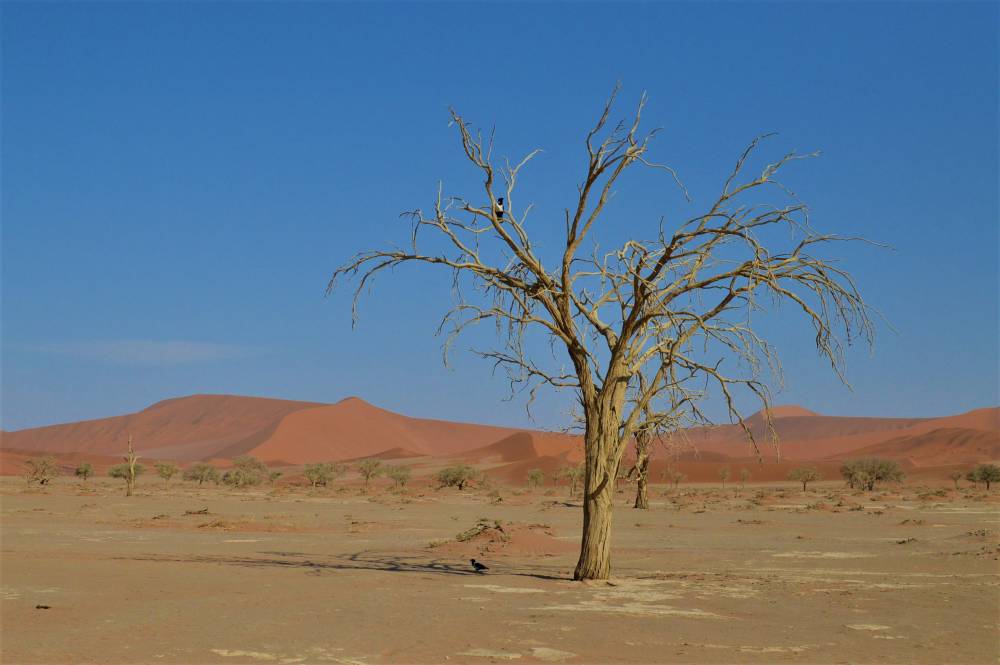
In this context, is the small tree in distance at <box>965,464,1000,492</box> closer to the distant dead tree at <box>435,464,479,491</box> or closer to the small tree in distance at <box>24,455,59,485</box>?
the distant dead tree at <box>435,464,479,491</box>

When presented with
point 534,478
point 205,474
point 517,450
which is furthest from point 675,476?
point 517,450

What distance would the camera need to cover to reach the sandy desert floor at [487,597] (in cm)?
912

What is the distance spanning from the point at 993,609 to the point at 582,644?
228 inches

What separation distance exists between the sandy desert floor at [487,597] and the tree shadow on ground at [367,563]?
2.7 inches

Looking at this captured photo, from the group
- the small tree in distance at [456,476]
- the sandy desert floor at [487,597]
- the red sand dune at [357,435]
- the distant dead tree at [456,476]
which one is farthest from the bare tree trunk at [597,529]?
the red sand dune at [357,435]

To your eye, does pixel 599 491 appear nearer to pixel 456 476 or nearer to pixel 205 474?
pixel 456 476

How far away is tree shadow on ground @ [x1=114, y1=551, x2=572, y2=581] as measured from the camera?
52.9 ft

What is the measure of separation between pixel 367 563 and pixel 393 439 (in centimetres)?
13153

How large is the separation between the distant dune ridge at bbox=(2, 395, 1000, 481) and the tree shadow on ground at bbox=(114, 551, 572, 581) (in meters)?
65.0

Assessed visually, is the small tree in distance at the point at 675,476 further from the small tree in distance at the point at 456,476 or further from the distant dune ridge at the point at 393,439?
the distant dune ridge at the point at 393,439

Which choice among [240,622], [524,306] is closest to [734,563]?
[524,306]

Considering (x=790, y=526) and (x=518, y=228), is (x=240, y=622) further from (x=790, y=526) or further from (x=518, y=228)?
(x=790, y=526)

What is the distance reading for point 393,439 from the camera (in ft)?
485

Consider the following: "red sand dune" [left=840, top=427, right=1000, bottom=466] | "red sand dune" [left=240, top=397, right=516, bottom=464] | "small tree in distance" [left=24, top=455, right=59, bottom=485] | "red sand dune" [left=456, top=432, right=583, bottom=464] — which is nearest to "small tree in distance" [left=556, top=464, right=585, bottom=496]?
"red sand dune" [left=456, top=432, right=583, bottom=464]
